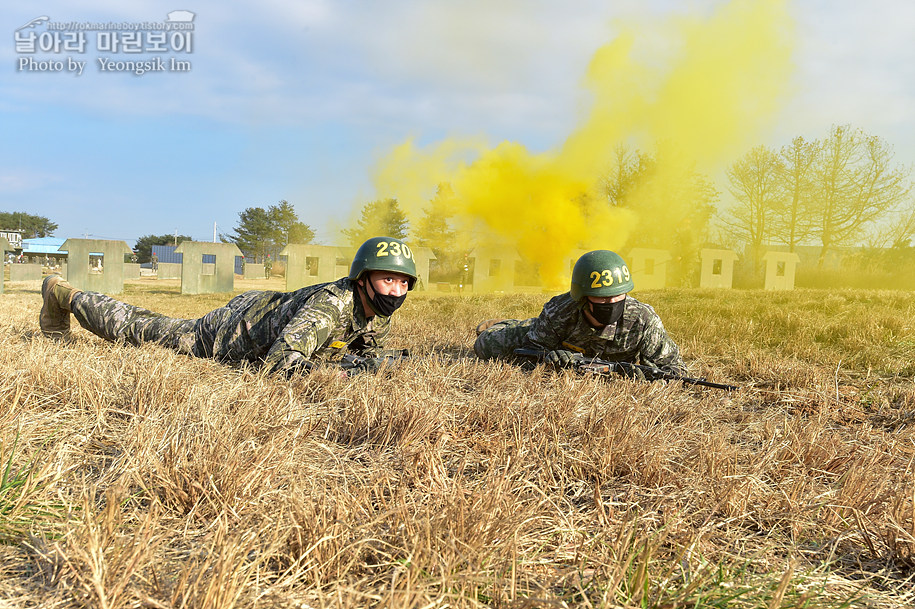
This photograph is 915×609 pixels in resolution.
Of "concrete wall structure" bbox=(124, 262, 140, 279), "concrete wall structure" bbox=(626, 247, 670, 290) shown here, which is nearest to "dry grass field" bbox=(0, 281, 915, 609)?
"concrete wall structure" bbox=(626, 247, 670, 290)

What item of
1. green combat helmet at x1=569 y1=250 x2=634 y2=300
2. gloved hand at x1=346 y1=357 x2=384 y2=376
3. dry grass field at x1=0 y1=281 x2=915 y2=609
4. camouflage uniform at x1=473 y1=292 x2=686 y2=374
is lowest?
dry grass field at x1=0 y1=281 x2=915 y2=609

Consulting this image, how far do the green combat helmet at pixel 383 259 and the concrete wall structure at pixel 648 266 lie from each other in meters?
22.1

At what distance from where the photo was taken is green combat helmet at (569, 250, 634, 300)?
4.99 m

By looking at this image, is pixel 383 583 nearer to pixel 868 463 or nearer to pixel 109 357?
pixel 868 463

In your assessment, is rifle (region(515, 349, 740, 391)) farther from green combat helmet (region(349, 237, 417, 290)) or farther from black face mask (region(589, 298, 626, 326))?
green combat helmet (region(349, 237, 417, 290))

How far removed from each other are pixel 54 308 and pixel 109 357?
213cm

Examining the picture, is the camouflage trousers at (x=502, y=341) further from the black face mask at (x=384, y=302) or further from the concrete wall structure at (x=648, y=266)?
the concrete wall structure at (x=648, y=266)

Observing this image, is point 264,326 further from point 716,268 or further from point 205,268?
point 716,268

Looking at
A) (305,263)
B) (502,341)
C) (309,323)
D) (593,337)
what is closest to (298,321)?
(309,323)

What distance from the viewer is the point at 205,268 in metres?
21.4

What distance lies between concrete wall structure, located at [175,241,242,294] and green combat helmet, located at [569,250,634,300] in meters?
17.9

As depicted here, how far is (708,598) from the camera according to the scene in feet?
4.91

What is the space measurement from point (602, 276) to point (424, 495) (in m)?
3.40

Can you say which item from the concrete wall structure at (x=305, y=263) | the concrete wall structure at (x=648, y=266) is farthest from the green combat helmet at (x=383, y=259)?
the concrete wall structure at (x=648, y=266)
